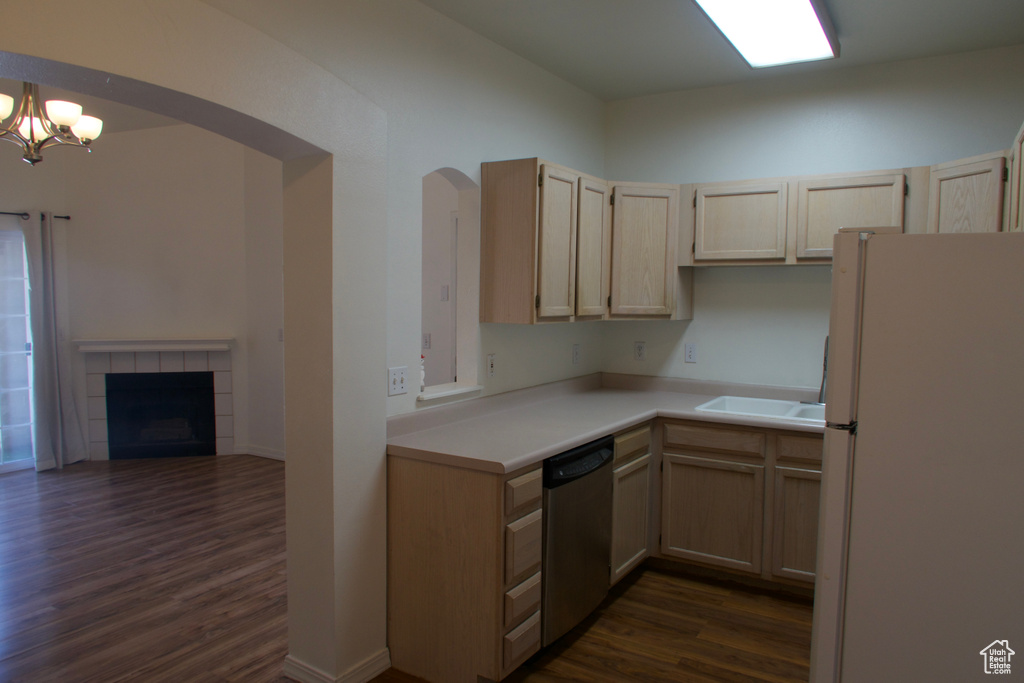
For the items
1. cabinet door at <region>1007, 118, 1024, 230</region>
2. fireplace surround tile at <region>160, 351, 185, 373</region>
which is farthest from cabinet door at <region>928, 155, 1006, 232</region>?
fireplace surround tile at <region>160, 351, 185, 373</region>

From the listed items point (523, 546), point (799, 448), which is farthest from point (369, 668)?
point (799, 448)

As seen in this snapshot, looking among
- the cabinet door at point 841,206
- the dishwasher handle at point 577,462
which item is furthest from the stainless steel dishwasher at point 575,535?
the cabinet door at point 841,206

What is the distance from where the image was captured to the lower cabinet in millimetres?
2861

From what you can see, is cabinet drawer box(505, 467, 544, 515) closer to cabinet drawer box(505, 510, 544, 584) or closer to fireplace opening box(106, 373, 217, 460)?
cabinet drawer box(505, 510, 544, 584)

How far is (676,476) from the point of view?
312cm

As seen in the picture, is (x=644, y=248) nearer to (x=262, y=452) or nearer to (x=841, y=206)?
(x=841, y=206)

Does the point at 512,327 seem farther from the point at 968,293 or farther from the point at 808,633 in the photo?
the point at 968,293

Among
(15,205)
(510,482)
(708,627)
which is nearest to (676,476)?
(708,627)

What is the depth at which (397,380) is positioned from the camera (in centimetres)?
242

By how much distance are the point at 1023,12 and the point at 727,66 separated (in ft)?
3.89

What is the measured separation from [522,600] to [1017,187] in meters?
2.34

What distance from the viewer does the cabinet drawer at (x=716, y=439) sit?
2.94 m

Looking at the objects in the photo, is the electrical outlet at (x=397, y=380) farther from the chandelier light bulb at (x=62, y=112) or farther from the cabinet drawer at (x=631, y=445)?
the chandelier light bulb at (x=62, y=112)

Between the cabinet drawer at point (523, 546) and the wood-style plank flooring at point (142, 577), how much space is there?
3.19ft
